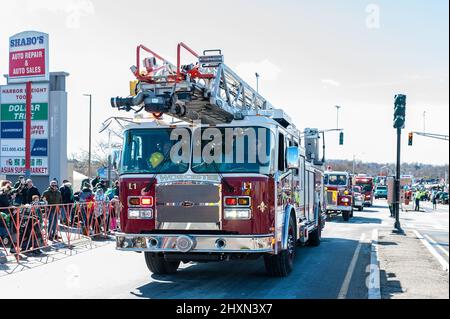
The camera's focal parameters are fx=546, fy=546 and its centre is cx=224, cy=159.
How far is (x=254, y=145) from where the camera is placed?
9000 mm

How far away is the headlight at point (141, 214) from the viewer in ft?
29.4

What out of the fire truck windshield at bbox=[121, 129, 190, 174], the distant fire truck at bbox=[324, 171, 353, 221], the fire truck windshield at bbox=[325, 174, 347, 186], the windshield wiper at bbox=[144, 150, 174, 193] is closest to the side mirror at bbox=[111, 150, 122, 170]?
the fire truck windshield at bbox=[121, 129, 190, 174]

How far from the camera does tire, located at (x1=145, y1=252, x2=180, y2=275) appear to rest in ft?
33.2

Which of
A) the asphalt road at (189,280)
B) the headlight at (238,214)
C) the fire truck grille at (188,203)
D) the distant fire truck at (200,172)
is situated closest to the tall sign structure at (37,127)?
the asphalt road at (189,280)

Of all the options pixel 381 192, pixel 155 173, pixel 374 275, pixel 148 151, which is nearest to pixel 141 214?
pixel 155 173

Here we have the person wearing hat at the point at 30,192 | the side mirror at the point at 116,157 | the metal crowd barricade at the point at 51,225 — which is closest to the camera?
the side mirror at the point at 116,157

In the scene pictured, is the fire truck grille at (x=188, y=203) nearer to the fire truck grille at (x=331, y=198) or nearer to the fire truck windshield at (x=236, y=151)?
the fire truck windshield at (x=236, y=151)

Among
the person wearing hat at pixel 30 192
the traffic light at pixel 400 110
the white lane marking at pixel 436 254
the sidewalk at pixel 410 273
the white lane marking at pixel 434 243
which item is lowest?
the white lane marking at pixel 434 243

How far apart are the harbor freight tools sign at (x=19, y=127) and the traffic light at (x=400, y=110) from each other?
12.6 meters

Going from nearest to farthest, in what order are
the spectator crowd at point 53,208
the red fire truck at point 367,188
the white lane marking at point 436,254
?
1. the white lane marking at point 436,254
2. the spectator crowd at point 53,208
3. the red fire truck at point 367,188

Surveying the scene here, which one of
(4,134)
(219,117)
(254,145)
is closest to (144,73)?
(219,117)

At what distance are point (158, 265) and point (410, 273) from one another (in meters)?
4.67

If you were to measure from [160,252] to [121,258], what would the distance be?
3706 mm
